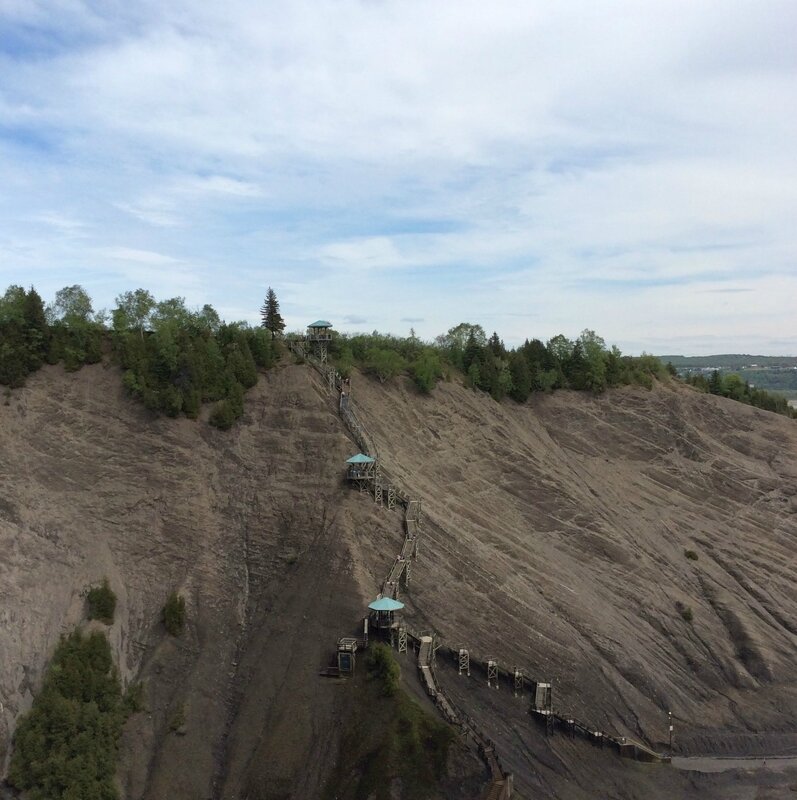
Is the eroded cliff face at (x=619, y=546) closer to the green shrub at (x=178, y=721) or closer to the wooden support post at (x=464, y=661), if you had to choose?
the wooden support post at (x=464, y=661)

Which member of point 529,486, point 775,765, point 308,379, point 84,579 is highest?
point 308,379

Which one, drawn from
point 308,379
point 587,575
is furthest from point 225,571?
point 587,575

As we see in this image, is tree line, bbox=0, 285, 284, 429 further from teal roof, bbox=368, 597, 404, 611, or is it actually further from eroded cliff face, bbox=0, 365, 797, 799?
teal roof, bbox=368, 597, 404, 611

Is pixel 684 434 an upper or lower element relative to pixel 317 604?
upper

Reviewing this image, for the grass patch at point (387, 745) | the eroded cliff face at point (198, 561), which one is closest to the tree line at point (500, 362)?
the eroded cliff face at point (198, 561)

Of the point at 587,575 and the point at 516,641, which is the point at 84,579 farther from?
the point at 587,575

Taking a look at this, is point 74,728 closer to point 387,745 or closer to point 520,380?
point 387,745

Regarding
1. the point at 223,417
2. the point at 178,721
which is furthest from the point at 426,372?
the point at 178,721

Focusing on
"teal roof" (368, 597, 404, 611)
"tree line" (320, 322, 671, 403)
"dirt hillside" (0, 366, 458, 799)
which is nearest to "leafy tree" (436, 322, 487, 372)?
"tree line" (320, 322, 671, 403)
